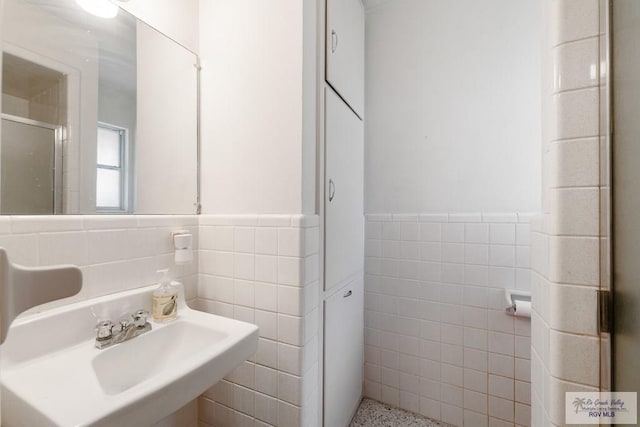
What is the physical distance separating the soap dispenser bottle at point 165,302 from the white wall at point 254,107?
32cm

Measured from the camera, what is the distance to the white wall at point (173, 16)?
37.4 inches

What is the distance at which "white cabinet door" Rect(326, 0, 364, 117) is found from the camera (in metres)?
1.13

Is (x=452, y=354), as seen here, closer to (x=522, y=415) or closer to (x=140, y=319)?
(x=522, y=415)

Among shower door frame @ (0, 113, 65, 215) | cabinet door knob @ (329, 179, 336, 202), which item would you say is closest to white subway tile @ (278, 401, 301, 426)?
cabinet door knob @ (329, 179, 336, 202)

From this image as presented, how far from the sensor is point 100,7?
85 centimetres

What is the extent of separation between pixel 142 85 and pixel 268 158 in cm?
53

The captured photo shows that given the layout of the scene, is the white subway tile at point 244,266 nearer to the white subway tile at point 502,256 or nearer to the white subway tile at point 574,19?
the white subway tile at point 574,19

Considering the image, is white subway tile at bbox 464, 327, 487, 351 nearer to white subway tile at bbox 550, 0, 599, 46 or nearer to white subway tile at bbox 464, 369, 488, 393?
white subway tile at bbox 464, 369, 488, 393

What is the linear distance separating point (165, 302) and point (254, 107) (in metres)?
0.75

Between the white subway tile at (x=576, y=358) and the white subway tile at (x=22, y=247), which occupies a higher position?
the white subway tile at (x=22, y=247)

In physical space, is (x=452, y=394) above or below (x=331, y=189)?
below

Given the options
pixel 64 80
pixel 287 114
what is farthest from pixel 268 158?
pixel 64 80

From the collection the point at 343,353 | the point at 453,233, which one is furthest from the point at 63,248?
the point at 453,233

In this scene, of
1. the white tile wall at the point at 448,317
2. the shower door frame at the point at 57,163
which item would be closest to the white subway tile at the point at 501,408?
the white tile wall at the point at 448,317
